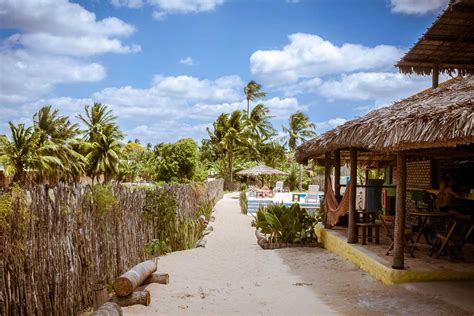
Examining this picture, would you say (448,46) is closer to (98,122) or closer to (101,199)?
(101,199)

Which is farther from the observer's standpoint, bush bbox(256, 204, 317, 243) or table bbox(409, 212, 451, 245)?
bush bbox(256, 204, 317, 243)

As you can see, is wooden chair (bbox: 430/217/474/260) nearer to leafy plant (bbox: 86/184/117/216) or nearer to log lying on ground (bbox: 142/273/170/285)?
log lying on ground (bbox: 142/273/170/285)

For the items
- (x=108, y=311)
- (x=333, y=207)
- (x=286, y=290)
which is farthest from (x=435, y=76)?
(x=108, y=311)

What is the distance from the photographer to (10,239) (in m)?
4.34

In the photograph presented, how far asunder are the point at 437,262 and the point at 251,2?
19.3ft

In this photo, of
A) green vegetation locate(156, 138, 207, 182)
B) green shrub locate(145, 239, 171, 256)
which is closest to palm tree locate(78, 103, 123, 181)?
green vegetation locate(156, 138, 207, 182)

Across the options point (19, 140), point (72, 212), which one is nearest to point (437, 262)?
point (72, 212)

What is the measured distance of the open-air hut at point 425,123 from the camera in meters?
5.60

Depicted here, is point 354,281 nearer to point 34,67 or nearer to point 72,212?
point 72,212

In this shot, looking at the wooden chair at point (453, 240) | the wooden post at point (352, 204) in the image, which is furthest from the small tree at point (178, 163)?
the wooden chair at point (453, 240)

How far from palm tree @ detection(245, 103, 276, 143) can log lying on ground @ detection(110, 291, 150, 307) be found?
38.0 meters

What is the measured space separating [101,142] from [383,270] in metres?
34.1

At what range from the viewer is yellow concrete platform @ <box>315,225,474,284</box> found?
21.0 feet

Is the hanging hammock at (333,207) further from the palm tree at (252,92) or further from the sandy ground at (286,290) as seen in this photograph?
the palm tree at (252,92)
